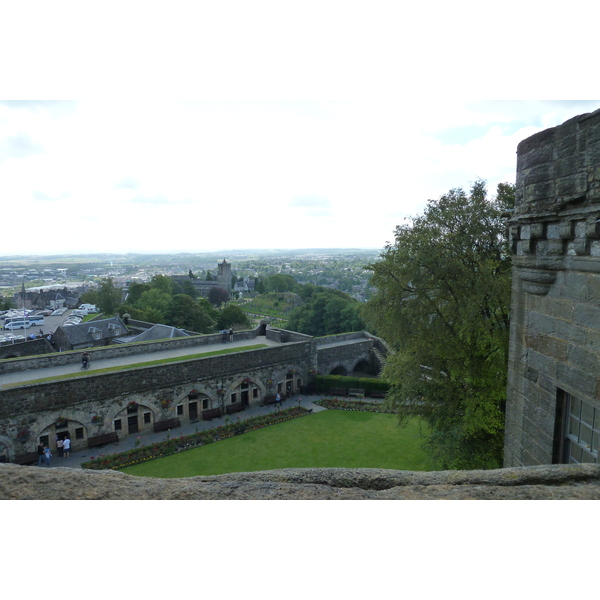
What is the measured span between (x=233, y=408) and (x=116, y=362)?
21.6 ft

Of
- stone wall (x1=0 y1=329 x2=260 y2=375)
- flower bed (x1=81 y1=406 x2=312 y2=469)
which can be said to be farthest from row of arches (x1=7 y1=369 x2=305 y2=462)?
stone wall (x1=0 y1=329 x2=260 y2=375)

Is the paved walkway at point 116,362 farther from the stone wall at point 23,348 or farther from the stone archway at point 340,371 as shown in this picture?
the stone wall at point 23,348

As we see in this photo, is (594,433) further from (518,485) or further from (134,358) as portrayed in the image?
(134,358)

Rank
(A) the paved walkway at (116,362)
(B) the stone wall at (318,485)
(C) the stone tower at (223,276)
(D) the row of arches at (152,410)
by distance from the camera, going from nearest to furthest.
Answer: (B) the stone wall at (318,485)
(D) the row of arches at (152,410)
(A) the paved walkway at (116,362)
(C) the stone tower at (223,276)

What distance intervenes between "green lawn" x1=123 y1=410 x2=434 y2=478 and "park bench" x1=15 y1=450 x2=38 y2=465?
12.0 ft

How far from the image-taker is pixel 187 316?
40.6 metres

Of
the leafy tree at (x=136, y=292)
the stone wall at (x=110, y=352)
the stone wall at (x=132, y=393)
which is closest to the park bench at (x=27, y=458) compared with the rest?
the stone wall at (x=132, y=393)

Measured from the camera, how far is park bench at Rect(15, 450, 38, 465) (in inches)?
636

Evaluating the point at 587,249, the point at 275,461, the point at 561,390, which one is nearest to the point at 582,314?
the point at 587,249

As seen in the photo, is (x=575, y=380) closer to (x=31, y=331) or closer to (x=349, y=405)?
(x=349, y=405)

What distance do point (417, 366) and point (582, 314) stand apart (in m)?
8.60

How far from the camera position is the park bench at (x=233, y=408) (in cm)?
2205

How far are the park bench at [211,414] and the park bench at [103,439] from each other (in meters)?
4.26

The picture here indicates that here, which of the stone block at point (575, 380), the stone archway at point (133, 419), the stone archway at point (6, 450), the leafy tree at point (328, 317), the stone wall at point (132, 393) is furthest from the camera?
the leafy tree at point (328, 317)
